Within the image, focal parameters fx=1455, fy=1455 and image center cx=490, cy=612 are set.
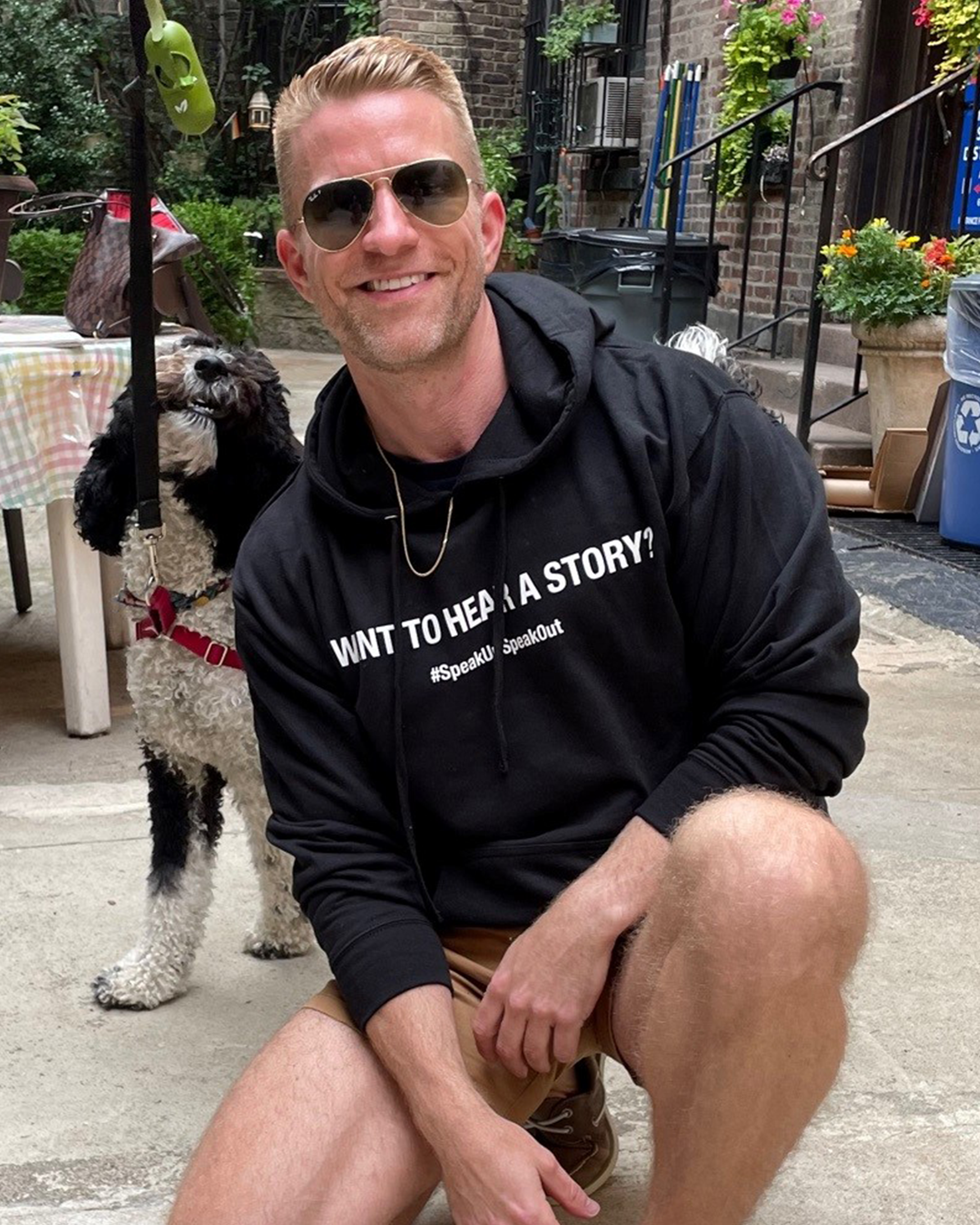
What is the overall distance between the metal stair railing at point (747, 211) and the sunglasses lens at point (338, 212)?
237 inches

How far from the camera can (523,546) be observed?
6.38ft

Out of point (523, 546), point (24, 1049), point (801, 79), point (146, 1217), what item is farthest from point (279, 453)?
point (801, 79)

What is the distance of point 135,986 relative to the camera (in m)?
2.70

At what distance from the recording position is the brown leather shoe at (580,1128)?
211 centimetres

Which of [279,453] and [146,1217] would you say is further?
[279,453]

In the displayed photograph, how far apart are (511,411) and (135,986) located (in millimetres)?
1382

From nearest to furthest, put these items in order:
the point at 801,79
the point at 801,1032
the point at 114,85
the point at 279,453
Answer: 1. the point at 801,1032
2. the point at 279,453
3. the point at 801,79
4. the point at 114,85

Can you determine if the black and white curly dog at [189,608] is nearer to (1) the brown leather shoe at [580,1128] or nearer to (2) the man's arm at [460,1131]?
(1) the brown leather shoe at [580,1128]

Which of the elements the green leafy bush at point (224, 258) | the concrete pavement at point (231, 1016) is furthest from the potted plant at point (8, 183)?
the green leafy bush at point (224, 258)

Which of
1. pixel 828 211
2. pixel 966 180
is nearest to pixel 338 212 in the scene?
pixel 828 211

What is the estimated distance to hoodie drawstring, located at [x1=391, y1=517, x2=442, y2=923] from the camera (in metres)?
1.94

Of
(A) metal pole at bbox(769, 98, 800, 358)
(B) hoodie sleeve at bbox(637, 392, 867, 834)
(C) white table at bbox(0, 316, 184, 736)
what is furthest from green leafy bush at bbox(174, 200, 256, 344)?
(B) hoodie sleeve at bbox(637, 392, 867, 834)

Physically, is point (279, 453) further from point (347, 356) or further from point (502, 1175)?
point (502, 1175)

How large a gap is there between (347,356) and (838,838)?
3.04 feet
